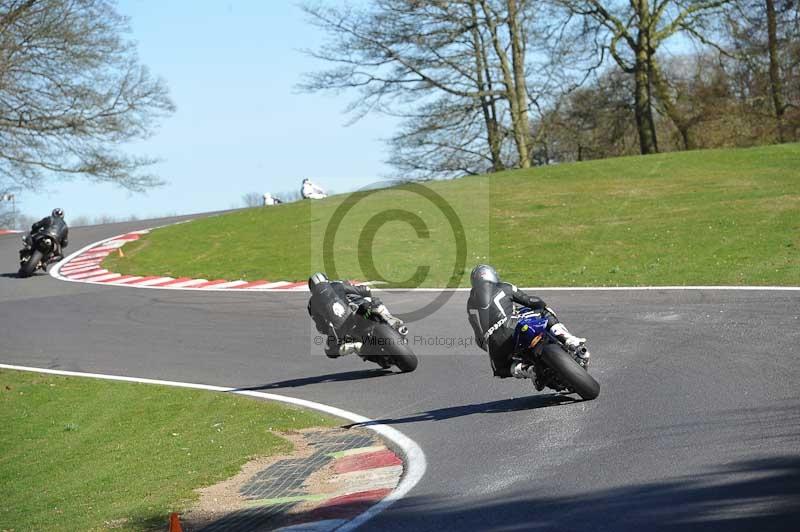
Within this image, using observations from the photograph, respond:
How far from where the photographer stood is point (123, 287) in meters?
22.9

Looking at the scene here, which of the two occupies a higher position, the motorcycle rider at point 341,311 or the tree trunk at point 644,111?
the tree trunk at point 644,111

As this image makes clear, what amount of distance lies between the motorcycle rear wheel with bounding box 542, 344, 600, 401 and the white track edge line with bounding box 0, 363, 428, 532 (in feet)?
4.88

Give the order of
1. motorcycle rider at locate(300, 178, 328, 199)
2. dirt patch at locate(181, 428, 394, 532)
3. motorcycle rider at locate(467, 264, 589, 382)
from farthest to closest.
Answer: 1. motorcycle rider at locate(300, 178, 328, 199)
2. motorcycle rider at locate(467, 264, 589, 382)
3. dirt patch at locate(181, 428, 394, 532)

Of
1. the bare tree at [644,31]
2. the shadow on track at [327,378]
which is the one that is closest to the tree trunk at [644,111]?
the bare tree at [644,31]

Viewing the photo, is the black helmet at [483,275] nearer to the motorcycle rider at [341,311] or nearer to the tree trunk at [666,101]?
the motorcycle rider at [341,311]

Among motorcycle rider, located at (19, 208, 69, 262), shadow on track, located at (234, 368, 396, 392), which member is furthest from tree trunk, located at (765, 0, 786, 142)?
shadow on track, located at (234, 368, 396, 392)

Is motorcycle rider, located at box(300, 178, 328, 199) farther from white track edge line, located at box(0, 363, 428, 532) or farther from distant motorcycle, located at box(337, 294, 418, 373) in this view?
distant motorcycle, located at box(337, 294, 418, 373)

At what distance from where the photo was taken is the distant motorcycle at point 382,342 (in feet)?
41.6

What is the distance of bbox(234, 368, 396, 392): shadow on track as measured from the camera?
43.5 feet

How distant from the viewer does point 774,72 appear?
40.9 m

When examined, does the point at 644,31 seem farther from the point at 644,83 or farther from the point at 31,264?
the point at 31,264

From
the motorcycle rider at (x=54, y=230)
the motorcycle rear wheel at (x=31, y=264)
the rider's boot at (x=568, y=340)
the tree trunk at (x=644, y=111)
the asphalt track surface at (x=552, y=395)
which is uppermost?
the tree trunk at (x=644, y=111)

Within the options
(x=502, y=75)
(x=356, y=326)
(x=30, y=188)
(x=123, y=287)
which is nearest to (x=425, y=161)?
(x=502, y=75)

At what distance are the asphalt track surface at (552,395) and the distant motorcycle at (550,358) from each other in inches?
7.5
